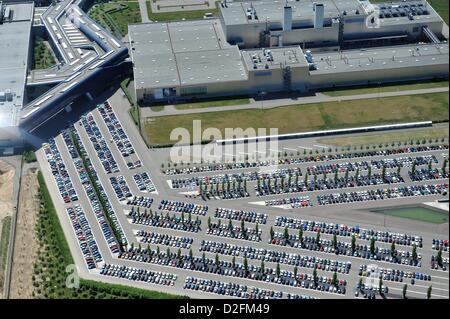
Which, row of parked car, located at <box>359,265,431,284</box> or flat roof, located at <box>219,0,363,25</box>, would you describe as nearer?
row of parked car, located at <box>359,265,431,284</box>

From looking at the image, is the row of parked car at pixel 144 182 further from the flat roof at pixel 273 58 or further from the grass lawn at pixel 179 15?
the grass lawn at pixel 179 15

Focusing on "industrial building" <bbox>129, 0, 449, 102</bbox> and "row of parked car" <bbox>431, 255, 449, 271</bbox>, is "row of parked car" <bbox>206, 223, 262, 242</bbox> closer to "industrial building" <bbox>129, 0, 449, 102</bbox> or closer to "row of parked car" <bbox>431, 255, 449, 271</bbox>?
"row of parked car" <bbox>431, 255, 449, 271</bbox>

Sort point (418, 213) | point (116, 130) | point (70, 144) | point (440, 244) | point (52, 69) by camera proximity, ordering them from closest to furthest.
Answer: point (440, 244) < point (418, 213) < point (70, 144) < point (116, 130) < point (52, 69)

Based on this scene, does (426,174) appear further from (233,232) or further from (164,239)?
(164,239)

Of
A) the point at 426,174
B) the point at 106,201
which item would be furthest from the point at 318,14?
the point at 106,201

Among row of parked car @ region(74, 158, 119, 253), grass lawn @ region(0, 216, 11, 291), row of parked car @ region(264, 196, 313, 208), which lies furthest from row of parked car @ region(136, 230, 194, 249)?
grass lawn @ region(0, 216, 11, 291)

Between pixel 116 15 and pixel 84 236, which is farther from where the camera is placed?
pixel 116 15
